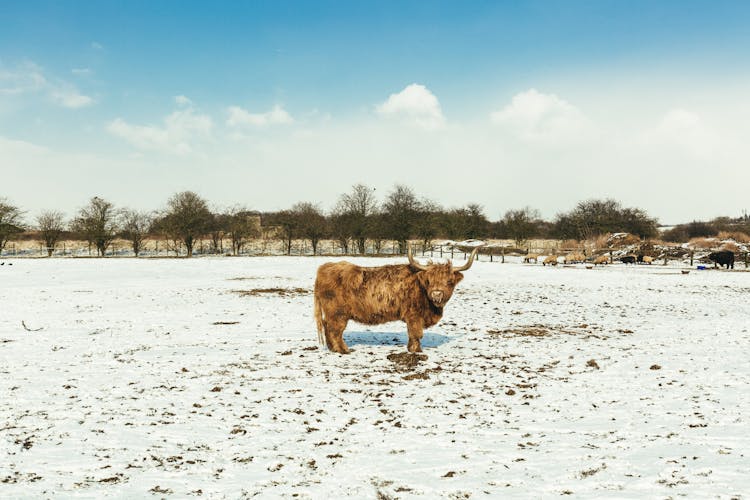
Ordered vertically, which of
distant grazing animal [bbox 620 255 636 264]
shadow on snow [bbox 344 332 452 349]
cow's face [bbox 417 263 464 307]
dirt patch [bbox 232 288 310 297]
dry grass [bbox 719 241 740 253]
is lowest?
shadow on snow [bbox 344 332 452 349]

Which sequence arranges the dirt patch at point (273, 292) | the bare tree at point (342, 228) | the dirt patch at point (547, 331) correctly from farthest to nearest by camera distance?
the bare tree at point (342, 228) → the dirt patch at point (273, 292) → the dirt patch at point (547, 331)

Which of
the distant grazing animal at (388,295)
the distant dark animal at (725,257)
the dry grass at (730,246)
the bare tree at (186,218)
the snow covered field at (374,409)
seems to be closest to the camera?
the snow covered field at (374,409)

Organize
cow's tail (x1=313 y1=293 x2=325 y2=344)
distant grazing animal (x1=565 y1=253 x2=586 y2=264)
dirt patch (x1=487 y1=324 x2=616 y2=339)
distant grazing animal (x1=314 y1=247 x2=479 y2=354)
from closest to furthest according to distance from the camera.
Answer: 1. distant grazing animal (x1=314 y1=247 x2=479 y2=354)
2. cow's tail (x1=313 y1=293 x2=325 y2=344)
3. dirt patch (x1=487 y1=324 x2=616 y2=339)
4. distant grazing animal (x1=565 y1=253 x2=586 y2=264)

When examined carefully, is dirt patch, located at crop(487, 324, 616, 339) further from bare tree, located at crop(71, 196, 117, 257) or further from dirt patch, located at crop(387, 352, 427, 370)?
bare tree, located at crop(71, 196, 117, 257)

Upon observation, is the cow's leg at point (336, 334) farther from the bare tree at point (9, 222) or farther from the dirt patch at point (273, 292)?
the bare tree at point (9, 222)

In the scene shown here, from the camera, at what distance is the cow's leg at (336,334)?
903 cm

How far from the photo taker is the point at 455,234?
6612 centimetres

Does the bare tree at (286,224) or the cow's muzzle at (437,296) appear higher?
the bare tree at (286,224)

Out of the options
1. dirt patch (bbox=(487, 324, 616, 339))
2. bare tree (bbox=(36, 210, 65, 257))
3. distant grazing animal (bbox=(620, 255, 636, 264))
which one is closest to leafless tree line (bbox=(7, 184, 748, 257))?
bare tree (bbox=(36, 210, 65, 257))

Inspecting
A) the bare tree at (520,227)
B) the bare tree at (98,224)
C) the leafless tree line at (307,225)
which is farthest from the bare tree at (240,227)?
the bare tree at (520,227)

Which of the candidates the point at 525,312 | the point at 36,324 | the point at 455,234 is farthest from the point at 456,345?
the point at 455,234

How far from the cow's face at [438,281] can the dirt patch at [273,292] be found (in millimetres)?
11021

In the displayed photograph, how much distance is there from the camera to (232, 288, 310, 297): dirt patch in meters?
19.0

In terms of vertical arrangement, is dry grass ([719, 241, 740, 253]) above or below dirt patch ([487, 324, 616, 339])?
above
